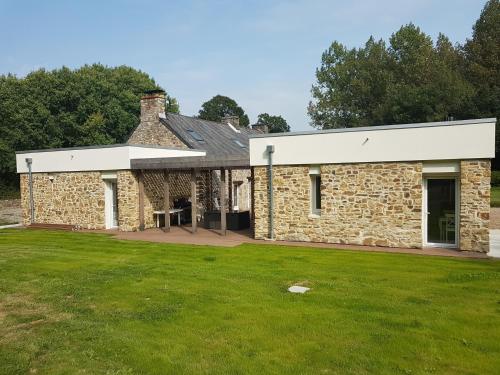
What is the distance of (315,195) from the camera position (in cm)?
1342

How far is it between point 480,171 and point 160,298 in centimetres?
874

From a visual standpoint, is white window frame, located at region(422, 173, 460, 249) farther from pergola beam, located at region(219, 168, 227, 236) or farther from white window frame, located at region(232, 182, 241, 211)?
white window frame, located at region(232, 182, 241, 211)

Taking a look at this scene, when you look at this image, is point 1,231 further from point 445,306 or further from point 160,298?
point 445,306

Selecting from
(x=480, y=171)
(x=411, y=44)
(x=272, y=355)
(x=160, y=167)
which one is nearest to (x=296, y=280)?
(x=272, y=355)

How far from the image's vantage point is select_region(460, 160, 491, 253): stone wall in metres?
10.9

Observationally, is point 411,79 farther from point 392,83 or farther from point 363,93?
point 363,93

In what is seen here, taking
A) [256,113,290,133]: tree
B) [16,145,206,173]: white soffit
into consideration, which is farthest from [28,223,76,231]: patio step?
[256,113,290,133]: tree

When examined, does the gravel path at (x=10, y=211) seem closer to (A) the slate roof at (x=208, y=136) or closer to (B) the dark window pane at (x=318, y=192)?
(A) the slate roof at (x=208, y=136)

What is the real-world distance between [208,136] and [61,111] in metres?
17.0

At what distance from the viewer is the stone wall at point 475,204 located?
10.9m

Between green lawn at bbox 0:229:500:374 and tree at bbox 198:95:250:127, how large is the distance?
63.0 metres

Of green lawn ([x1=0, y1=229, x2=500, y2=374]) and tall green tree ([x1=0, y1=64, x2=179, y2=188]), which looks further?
tall green tree ([x1=0, y1=64, x2=179, y2=188])

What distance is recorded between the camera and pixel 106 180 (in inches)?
674

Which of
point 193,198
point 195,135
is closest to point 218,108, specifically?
point 195,135
